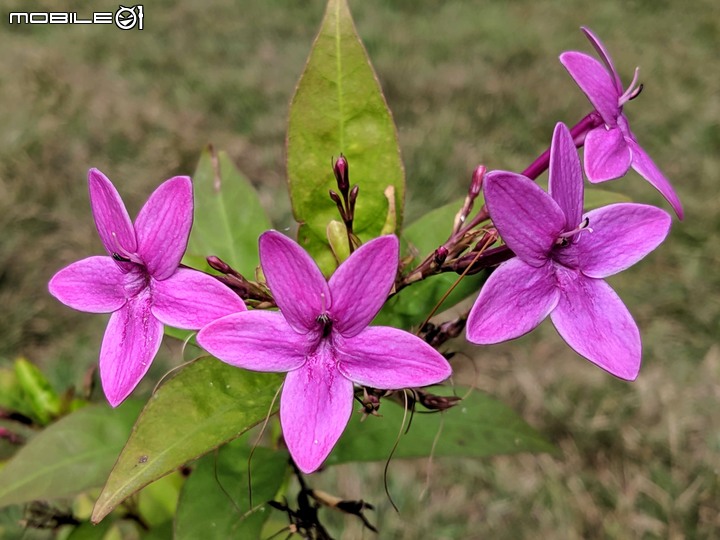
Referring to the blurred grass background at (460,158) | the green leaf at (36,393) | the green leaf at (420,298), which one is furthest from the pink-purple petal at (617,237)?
the blurred grass background at (460,158)

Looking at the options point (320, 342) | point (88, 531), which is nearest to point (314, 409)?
point (320, 342)

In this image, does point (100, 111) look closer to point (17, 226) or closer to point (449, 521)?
point (17, 226)

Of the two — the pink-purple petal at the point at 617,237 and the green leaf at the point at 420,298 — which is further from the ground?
the pink-purple petal at the point at 617,237

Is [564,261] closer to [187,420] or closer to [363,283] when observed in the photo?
[363,283]

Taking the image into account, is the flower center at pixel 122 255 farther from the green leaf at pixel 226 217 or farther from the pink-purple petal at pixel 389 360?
the green leaf at pixel 226 217

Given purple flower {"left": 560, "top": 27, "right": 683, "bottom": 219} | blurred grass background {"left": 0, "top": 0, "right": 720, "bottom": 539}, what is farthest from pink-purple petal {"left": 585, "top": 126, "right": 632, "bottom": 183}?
blurred grass background {"left": 0, "top": 0, "right": 720, "bottom": 539}

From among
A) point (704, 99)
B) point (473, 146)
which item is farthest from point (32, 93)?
point (704, 99)
